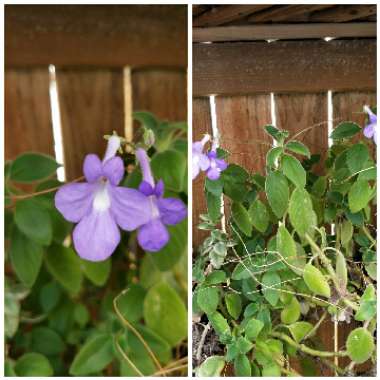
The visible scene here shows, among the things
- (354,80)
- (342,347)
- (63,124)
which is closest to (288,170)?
(354,80)

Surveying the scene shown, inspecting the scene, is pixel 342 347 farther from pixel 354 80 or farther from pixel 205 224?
pixel 354 80

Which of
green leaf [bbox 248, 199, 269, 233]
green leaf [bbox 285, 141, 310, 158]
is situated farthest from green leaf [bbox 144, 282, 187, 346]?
green leaf [bbox 285, 141, 310, 158]

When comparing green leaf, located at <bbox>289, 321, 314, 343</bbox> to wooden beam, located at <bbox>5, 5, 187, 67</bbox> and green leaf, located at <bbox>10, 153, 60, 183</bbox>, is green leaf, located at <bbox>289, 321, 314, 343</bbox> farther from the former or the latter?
wooden beam, located at <bbox>5, 5, 187, 67</bbox>

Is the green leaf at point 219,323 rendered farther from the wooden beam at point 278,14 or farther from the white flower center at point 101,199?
the wooden beam at point 278,14

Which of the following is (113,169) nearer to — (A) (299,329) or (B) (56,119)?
(A) (299,329)

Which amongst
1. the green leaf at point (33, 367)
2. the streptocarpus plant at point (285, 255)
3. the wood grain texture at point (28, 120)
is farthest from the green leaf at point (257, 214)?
the wood grain texture at point (28, 120)

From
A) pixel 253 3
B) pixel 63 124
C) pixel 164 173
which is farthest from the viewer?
pixel 63 124
